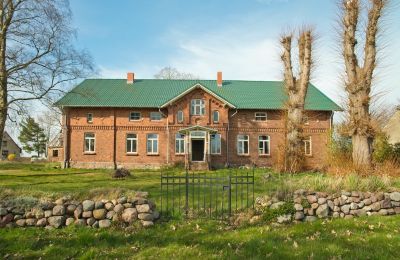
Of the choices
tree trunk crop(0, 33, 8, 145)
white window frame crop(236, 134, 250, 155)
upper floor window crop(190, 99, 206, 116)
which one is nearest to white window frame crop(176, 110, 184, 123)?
upper floor window crop(190, 99, 206, 116)

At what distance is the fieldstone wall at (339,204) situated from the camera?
9062 mm

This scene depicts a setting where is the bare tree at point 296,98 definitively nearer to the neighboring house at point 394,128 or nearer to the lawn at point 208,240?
the lawn at point 208,240

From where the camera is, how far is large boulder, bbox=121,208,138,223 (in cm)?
825

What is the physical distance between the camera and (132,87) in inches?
1309

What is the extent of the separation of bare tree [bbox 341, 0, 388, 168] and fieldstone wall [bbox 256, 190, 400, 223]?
187 inches

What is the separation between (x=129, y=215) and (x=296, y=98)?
1562 cm

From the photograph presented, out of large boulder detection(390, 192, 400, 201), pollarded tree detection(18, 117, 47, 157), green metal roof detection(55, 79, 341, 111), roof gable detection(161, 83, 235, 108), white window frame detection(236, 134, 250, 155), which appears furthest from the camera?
pollarded tree detection(18, 117, 47, 157)

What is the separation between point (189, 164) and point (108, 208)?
67.4ft

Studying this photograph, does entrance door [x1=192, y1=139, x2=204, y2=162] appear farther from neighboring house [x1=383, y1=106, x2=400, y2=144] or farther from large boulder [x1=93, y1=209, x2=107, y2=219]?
large boulder [x1=93, y1=209, x2=107, y2=219]

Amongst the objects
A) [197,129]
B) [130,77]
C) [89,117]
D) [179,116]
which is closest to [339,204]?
[197,129]

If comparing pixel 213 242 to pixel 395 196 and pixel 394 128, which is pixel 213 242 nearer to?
pixel 395 196

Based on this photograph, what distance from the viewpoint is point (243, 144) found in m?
31.1

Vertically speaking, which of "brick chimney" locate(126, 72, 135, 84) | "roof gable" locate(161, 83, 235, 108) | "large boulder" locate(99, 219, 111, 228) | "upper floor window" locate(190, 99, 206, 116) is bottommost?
"large boulder" locate(99, 219, 111, 228)

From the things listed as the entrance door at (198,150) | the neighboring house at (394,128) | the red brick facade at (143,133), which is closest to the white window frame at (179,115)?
the red brick facade at (143,133)
